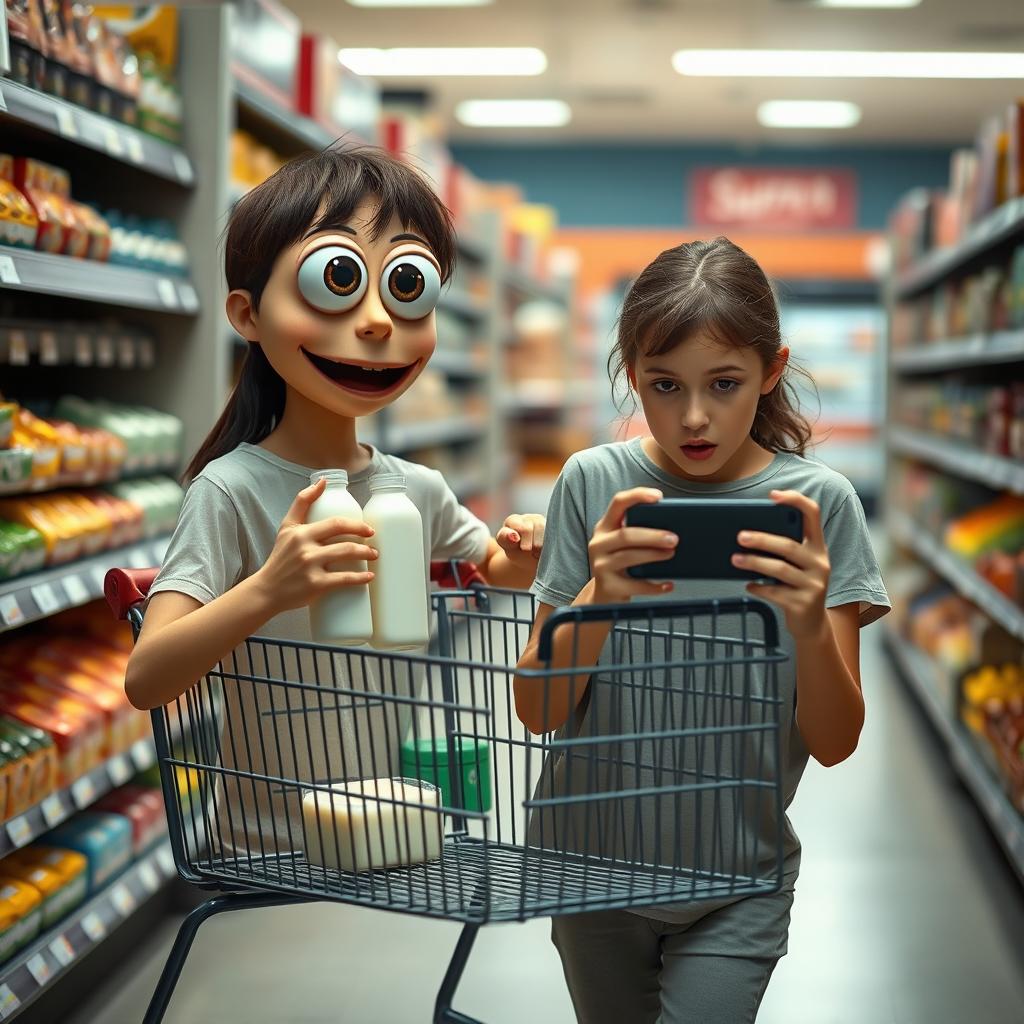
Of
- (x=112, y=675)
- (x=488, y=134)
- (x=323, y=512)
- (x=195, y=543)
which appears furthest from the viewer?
(x=488, y=134)

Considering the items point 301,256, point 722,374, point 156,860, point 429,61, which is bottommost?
point 156,860

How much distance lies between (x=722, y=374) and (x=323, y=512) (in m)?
0.50

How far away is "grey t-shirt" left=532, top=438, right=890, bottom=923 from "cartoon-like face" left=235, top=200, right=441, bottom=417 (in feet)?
1.04

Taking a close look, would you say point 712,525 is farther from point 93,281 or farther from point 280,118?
point 280,118

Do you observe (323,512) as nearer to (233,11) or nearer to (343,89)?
(233,11)

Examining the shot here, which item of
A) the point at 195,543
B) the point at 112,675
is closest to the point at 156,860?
the point at 112,675

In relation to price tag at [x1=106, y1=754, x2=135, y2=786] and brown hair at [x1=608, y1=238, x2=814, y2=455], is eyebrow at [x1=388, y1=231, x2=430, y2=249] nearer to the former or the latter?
brown hair at [x1=608, y1=238, x2=814, y2=455]

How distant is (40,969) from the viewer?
8.04 feet

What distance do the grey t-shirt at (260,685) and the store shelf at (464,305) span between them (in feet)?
17.4

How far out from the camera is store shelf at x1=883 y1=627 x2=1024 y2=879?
135 inches

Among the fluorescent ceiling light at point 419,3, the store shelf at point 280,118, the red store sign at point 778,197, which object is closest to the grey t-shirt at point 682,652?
the store shelf at point 280,118

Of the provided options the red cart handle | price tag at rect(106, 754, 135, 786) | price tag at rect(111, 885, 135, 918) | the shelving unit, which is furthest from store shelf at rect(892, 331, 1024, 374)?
the red cart handle

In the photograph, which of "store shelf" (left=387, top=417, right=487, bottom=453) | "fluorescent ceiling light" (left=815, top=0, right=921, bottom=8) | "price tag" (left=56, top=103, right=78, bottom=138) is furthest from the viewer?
"fluorescent ceiling light" (left=815, top=0, right=921, bottom=8)

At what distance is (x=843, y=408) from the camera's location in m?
14.9
